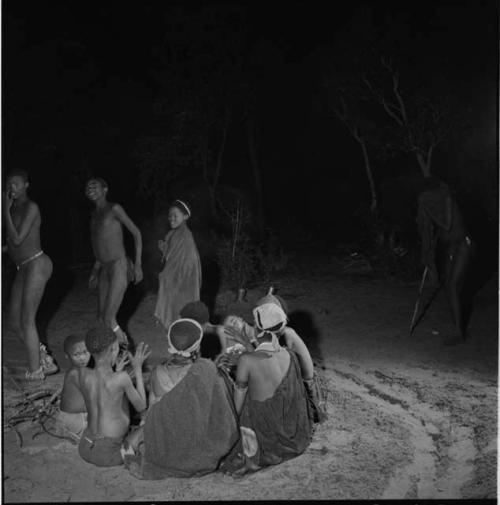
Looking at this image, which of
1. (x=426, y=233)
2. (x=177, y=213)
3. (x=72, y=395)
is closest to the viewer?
(x=72, y=395)

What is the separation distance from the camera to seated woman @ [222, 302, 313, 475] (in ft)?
13.5

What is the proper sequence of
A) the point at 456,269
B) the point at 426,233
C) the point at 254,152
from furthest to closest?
the point at 254,152, the point at 426,233, the point at 456,269

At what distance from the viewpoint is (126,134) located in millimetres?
15945

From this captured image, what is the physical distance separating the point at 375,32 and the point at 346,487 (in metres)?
11.4

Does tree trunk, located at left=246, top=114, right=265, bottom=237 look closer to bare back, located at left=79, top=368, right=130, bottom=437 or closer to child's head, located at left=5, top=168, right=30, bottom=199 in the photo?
→ child's head, located at left=5, top=168, right=30, bottom=199

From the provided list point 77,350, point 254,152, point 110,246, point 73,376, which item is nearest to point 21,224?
point 110,246

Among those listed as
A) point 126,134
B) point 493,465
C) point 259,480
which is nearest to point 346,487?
point 259,480

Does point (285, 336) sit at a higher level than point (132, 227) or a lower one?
lower

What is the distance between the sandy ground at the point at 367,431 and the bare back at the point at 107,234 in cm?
123

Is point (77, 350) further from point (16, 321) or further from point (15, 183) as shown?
point (15, 183)

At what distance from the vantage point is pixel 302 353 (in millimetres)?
4543

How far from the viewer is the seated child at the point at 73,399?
13.8 ft

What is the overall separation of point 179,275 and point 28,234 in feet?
4.96

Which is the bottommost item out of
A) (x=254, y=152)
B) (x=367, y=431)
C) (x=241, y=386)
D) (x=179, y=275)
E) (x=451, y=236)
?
(x=367, y=431)
